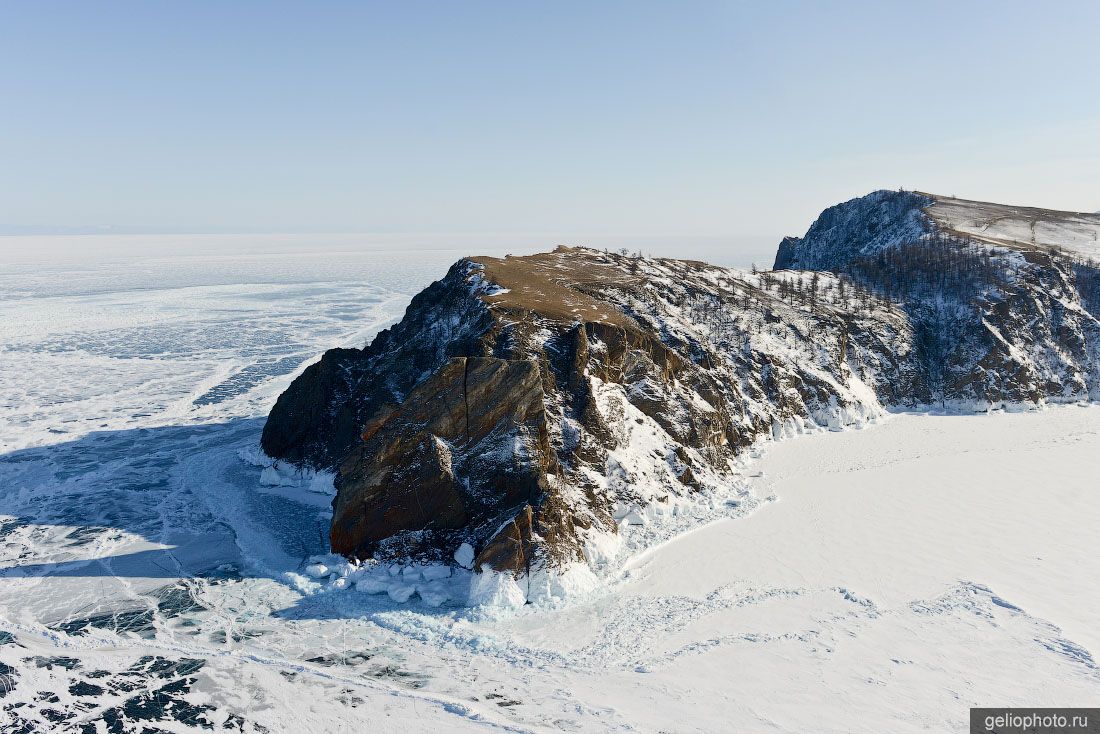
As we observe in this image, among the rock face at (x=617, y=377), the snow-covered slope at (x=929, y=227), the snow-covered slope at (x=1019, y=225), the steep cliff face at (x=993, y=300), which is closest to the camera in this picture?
the rock face at (x=617, y=377)

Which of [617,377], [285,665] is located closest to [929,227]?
[617,377]

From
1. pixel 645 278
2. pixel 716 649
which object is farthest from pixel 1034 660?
pixel 645 278

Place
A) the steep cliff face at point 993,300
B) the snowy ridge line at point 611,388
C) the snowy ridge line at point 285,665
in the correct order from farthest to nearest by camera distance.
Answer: the steep cliff face at point 993,300 < the snowy ridge line at point 611,388 < the snowy ridge line at point 285,665

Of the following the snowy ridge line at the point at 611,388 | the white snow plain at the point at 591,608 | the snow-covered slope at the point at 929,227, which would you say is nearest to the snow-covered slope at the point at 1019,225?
the snow-covered slope at the point at 929,227

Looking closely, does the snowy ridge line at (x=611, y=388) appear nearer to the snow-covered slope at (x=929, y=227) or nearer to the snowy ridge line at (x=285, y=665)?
the snowy ridge line at (x=285, y=665)

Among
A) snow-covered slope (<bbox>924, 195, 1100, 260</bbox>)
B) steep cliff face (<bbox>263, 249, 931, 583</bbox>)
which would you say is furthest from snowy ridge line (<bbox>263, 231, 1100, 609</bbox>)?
snow-covered slope (<bbox>924, 195, 1100, 260</bbox>)

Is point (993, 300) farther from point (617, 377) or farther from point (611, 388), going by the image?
point (611, 388)
